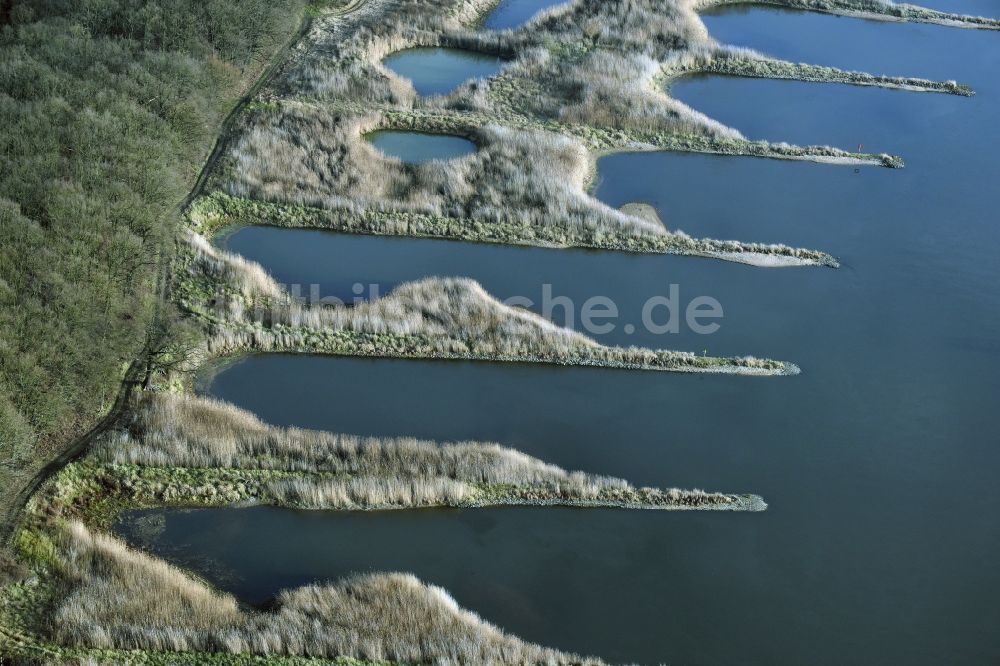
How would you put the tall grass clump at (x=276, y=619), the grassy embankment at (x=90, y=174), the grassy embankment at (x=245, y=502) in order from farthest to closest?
1. the grassy embankment at (x=90, y=174)
2. the grassy embankment at (x=245, y=502)
3. the tall grass clump at (x=276, y=619)

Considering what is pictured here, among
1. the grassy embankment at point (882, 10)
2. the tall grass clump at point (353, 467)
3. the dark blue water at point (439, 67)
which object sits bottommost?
the tall grass clump at point (353, 467)

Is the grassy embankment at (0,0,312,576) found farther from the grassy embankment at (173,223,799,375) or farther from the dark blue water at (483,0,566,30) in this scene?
the dark blue water at (483,0,566,30)

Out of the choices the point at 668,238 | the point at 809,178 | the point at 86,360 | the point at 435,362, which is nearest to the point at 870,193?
the point at 809,178

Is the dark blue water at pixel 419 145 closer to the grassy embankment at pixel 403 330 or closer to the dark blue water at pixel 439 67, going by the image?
the dark blue water at pixel 439 67

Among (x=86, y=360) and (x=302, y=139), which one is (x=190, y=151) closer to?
(x=302, y=139)

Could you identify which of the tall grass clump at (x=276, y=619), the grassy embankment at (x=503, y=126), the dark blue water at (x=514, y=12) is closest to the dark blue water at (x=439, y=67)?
the grassy embankment at (x=503, y=126)

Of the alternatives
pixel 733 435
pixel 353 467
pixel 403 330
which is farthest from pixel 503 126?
pixel 353 467
